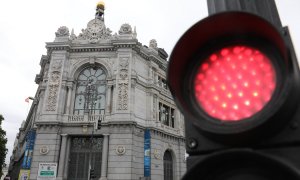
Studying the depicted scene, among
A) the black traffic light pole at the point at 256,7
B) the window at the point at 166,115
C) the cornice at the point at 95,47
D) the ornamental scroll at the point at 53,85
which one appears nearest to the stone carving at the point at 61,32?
the cornice at the point at 95,47

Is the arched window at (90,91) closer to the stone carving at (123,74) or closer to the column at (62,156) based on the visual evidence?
the stone carving at (123,74)

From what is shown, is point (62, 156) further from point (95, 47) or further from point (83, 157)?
point (95, 47)

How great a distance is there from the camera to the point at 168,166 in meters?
24.9

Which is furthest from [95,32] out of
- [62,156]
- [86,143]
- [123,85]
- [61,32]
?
[62,156]

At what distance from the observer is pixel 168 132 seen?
971 inches

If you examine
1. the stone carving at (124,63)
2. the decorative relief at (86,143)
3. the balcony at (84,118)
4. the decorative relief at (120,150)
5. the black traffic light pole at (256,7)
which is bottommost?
the black traffic light pole at (256,7)

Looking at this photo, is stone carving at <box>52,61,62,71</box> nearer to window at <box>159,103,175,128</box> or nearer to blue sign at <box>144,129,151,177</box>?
blue sign at <box>144,129,151,177</box>

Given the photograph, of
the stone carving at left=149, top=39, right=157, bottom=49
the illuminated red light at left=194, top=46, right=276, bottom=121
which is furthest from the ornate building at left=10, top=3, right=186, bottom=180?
the illuminated red light at left=194, top=46, right=276, bottom=121

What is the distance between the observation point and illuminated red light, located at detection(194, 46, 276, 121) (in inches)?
34.7

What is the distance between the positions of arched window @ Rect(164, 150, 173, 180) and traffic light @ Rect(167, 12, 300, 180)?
79.6 feet

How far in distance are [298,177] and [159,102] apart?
989 inches

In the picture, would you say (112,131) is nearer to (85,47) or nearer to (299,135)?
(85,47)

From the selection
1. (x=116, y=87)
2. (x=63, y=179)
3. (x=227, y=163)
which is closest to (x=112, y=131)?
(x=116, y=87)

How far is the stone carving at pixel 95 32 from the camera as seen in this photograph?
2541 cm
